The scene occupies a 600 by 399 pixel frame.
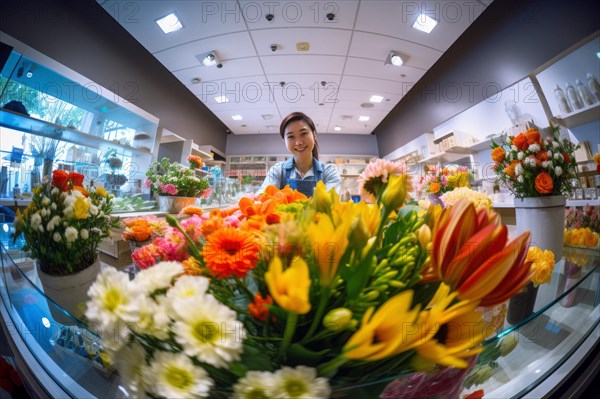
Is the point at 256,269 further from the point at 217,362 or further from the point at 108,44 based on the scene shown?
the point at 108,44

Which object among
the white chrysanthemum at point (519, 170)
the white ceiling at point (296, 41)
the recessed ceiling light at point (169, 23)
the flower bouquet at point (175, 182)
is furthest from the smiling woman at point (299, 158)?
the recessed ceiling light at point (169, 23)

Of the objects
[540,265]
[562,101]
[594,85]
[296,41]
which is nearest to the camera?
[540,265]

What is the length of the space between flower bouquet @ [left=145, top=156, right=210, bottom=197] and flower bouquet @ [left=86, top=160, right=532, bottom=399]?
4.05ft

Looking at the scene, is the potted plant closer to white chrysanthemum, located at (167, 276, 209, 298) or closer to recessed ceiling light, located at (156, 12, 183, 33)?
white chrysanthemum, located at (167, 276, 209, 298)

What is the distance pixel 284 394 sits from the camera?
15 centimetres

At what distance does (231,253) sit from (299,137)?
111 cm

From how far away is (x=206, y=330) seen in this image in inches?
6.2

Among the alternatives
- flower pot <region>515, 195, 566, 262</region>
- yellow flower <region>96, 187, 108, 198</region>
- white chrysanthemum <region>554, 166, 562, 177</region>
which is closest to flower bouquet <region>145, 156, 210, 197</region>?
yellow flower <region>96, 187, 108, 198</region>

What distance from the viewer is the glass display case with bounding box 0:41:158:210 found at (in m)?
0.46

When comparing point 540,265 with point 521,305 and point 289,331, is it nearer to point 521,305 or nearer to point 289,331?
point 521,305

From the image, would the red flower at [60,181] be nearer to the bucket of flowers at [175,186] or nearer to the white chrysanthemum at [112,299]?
the white chrysanthemum at [112,299]

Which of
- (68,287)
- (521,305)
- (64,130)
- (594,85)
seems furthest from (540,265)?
(594,85)

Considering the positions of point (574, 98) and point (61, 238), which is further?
point (574, 98)

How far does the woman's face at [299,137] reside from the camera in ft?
4.03
